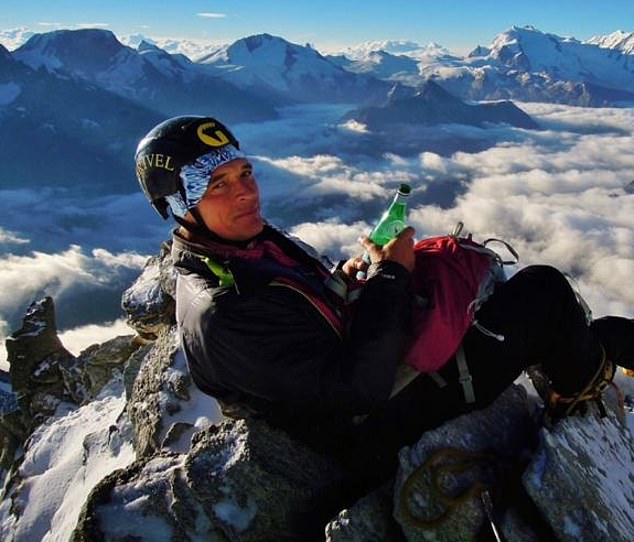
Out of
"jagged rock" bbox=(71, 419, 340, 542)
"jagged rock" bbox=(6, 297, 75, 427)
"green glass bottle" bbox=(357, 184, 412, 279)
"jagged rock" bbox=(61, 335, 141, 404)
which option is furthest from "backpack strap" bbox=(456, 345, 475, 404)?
"jagged rock" bbox=(6, 297, 75, 427)

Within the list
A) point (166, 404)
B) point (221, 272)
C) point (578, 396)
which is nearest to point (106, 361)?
point (166, 404)

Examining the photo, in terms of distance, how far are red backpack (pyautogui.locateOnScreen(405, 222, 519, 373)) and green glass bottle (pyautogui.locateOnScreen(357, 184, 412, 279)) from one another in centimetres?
31

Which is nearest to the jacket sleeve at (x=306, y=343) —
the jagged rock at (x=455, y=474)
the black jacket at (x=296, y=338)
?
the black jacket at (x=296, y=338)

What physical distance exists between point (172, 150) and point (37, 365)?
1111 inches

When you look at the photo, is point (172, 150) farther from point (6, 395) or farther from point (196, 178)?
point (6, 395)

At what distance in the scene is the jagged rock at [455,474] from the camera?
4.25 meters

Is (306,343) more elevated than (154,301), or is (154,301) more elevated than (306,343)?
(306,343)

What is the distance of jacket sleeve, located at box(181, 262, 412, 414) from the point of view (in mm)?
4000

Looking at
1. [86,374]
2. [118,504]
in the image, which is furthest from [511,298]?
[86,374]

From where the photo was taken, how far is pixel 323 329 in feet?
13.9

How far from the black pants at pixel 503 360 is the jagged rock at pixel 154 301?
8.87 metres

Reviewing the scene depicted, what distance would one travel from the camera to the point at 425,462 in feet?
14.4

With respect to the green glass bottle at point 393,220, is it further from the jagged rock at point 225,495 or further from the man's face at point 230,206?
the jagged rock at point 225,495

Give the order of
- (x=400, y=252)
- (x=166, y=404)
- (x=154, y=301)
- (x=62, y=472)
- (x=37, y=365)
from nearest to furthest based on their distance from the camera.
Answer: (x=400, y=252), (x=166, y=404), (x=62, y=472), (x=154, y=301), (x=37, y=365)
